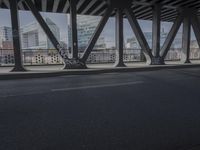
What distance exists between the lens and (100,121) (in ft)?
9.68

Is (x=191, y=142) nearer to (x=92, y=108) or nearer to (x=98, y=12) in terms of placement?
(x=92, y=108)

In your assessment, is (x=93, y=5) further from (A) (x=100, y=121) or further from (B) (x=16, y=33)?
(A) (x=100, y=121)

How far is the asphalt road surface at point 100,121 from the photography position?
7.37 feet

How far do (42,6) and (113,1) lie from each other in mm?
5235

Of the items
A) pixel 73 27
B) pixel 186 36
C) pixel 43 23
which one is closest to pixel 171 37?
pixel 186 36

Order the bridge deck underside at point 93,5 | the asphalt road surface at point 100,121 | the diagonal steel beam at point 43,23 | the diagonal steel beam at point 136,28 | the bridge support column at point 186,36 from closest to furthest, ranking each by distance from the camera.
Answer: the asphalt road surface at point 100,121
the diagonal steel beam at point 43,23
the diagonal steel beam at point 136,28
the bridge deck underside at point 93,5
the bridge support column at point 186,36

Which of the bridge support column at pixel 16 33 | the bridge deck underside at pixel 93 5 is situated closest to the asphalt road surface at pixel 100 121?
the bridge support column at pixel 16 33

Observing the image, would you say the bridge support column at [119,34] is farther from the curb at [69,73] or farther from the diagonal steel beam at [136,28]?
the curb at [69,73]

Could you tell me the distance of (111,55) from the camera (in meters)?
15.7

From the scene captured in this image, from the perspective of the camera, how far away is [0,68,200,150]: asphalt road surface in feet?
7.37

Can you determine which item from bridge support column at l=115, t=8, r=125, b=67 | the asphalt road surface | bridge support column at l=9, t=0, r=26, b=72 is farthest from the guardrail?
the asphalt road surface

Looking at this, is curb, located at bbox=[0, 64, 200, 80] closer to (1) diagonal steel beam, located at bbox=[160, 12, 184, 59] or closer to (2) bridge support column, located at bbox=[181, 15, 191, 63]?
(1) diagonal steel beam, located at bbox=[160, 12, 184, 59]

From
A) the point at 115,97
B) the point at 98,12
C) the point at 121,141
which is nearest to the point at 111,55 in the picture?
the point at 98,12

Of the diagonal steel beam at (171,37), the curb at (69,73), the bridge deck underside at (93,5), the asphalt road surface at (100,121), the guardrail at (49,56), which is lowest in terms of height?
the asphalt road surface at (100,121)
